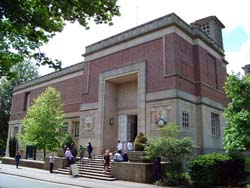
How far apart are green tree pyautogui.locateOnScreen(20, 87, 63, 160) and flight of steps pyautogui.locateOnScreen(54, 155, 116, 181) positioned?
512 centimetres

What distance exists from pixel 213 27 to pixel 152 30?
8717 millimetres

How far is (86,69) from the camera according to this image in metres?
25.6

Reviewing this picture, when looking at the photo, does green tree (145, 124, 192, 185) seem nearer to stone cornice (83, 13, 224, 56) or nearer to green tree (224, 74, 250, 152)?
green tree (224, 74, 250, 152)

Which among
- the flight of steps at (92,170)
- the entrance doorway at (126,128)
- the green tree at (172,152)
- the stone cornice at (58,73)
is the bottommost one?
the flight of steps at (92,170)

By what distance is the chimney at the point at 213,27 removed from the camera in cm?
2590

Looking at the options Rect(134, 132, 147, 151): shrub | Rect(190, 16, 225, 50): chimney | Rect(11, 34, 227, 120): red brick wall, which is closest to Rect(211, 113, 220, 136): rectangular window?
Rect(11, 34, 227, 120): red brick wall

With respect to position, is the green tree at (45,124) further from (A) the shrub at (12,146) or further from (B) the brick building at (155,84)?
(A) the shrub at (12,146)

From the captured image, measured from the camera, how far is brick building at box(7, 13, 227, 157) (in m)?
19.1

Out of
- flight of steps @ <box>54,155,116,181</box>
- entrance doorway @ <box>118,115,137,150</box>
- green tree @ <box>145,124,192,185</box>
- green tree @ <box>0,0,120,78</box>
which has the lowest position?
flight of steps @ <box>54,155,116,181</box>

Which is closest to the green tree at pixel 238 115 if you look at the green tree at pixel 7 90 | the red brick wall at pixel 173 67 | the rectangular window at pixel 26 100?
the red brick wall at pixel 173 67

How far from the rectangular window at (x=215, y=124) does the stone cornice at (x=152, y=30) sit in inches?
249

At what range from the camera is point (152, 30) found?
2059 centimetres

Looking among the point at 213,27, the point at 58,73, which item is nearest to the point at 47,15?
the point at 213,27

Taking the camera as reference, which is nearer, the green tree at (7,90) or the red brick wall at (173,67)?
the red brick wall at (173,67)
